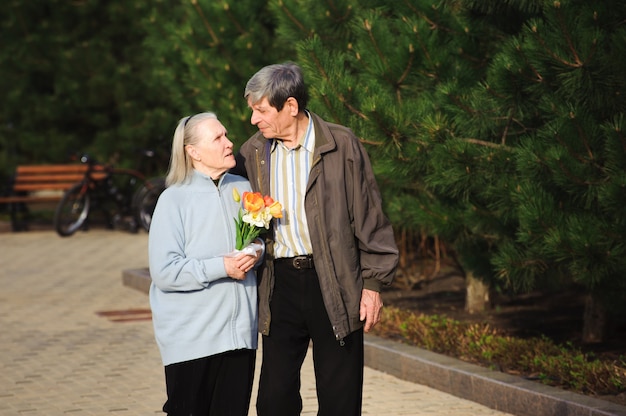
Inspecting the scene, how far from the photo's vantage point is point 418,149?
23.4 feet

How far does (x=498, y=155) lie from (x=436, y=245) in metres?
3.75

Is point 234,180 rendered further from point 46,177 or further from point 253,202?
point 46,177

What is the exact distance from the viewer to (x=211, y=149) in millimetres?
4531

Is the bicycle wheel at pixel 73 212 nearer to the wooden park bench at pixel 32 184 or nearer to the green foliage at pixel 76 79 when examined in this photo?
the wooden park bench at pixel 32 184

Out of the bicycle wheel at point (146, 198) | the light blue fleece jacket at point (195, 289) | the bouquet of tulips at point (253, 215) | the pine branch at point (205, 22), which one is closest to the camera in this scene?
the bouquet of tulips at point (253, 215)

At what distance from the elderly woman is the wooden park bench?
46.2ft

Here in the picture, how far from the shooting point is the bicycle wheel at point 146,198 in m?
16.5

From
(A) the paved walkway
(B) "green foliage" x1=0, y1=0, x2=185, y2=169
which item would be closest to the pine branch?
(A) the paved walkway

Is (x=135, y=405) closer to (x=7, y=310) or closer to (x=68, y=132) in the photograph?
(x=7, y=310)

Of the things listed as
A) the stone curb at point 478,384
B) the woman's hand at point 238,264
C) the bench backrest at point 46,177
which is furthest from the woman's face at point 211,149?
the bench backrest at point 46,177

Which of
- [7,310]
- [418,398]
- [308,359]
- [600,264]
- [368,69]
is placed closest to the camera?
[600,264]

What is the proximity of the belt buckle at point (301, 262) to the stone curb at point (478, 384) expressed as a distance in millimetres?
1991

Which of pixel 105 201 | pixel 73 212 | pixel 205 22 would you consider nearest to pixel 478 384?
pixel 205 22

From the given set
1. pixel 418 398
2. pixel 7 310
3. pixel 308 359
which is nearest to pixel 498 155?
pixel 418 398
